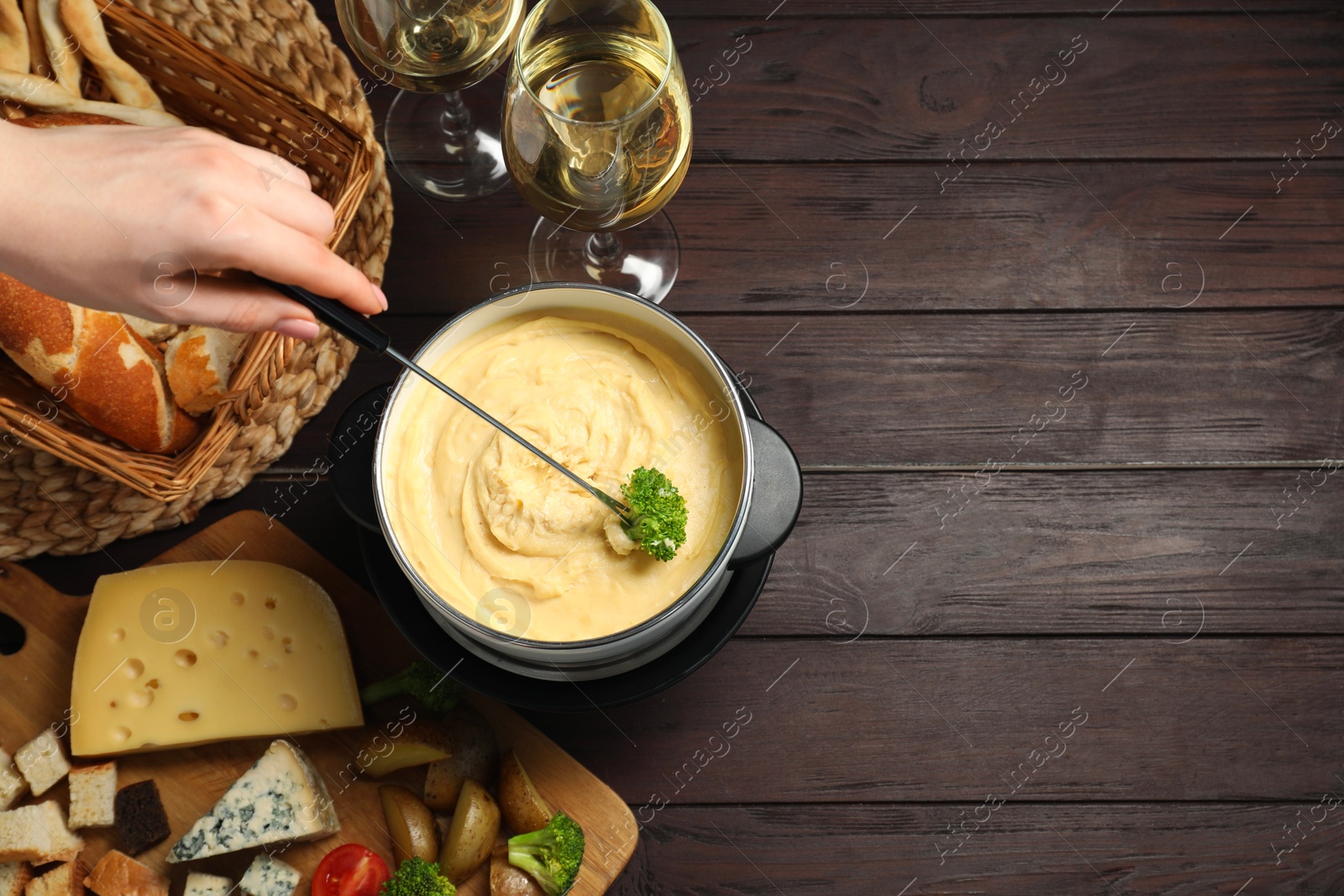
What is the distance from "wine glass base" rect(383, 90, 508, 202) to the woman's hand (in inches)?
28.4

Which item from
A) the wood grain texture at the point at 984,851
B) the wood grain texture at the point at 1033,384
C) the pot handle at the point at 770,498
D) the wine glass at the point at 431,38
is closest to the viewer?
the pot handle at the point at 770,498

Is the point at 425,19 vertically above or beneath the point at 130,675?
above

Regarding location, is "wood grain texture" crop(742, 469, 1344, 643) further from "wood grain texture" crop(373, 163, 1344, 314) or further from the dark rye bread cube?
the dark rye bread cube

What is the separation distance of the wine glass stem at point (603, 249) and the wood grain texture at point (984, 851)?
940 mm

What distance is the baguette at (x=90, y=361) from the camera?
1.31 metres

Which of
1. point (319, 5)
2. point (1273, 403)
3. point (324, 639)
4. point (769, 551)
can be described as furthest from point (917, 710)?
point (319, 5)

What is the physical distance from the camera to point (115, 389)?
1.34 m

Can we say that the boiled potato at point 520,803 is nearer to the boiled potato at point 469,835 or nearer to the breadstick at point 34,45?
the boiled potato at point 469,835

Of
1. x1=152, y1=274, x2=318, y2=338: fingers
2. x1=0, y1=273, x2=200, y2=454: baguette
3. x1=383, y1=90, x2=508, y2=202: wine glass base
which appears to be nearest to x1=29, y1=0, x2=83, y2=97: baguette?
x1=0, y1=273, x2=200, y2=454: baguette

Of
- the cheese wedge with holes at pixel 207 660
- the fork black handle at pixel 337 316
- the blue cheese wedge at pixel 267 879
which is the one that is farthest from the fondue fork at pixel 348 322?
the blue cheese wedge at pixel 267 879

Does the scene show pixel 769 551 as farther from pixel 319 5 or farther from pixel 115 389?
pixel 319 5

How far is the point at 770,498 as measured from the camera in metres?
1.31

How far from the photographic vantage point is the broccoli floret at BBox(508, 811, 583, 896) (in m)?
1.41

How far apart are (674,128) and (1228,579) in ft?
4.01
